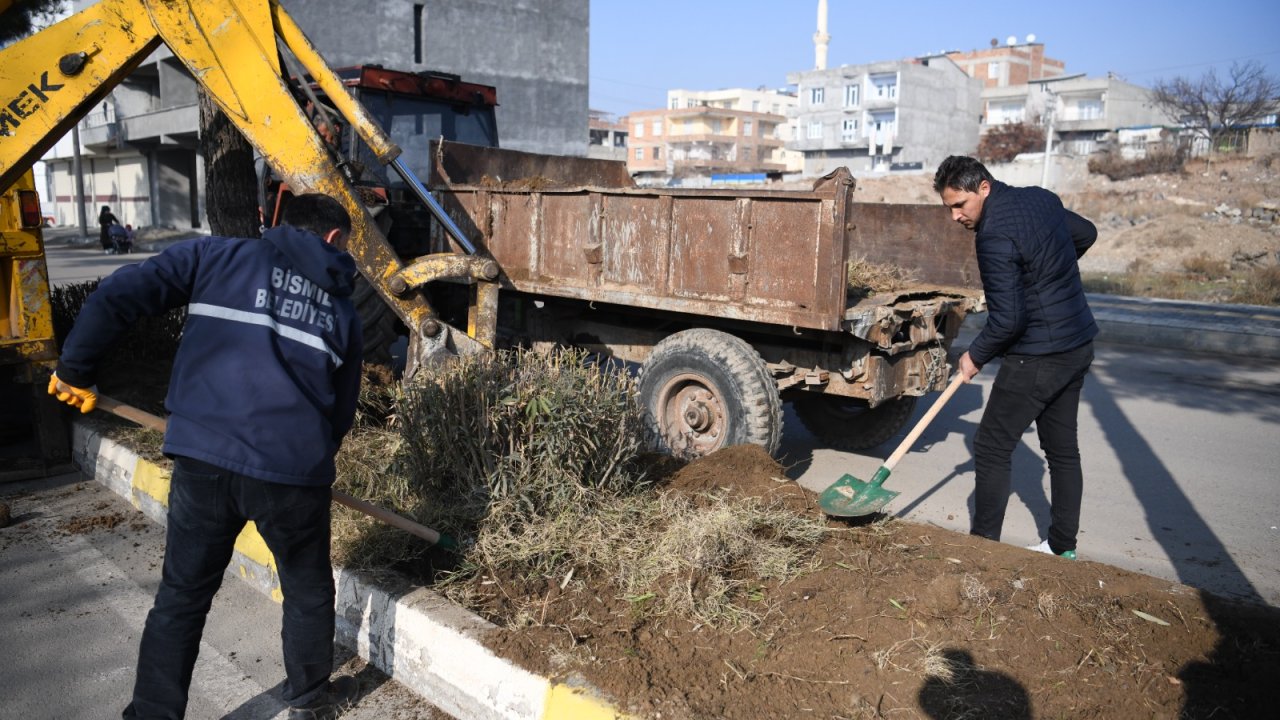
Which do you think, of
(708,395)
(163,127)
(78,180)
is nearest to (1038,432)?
(708,395)

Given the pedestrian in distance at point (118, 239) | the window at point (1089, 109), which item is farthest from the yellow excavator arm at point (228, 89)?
the window at point (1089, 109)

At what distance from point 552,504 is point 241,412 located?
144 cm

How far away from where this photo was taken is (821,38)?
93562 mm

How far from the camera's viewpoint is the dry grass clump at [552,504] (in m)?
3.46

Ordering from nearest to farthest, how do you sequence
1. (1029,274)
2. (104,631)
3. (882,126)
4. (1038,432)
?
(104,631), (1029,274), (1038,432), (882,126)

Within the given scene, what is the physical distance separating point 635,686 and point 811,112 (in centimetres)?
7600

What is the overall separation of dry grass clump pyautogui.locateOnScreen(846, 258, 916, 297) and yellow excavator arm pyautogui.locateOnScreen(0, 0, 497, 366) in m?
2.53

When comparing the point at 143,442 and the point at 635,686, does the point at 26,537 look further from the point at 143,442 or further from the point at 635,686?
the point at 635,686

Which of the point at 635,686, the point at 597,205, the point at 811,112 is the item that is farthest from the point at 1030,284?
the point at 811,112

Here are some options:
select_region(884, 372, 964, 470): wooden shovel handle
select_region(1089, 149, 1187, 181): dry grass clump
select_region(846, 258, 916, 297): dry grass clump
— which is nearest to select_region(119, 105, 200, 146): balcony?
select_region(846, 258, 916, 297): dry grass clump

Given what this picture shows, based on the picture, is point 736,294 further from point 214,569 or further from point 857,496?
point 214,569

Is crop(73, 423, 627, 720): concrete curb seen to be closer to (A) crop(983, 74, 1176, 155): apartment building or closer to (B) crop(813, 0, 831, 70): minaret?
(A) crop(983, 74, 1176, 155): apartment building

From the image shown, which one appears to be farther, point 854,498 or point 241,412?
point 854,498

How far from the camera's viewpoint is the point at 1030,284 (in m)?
4.03
